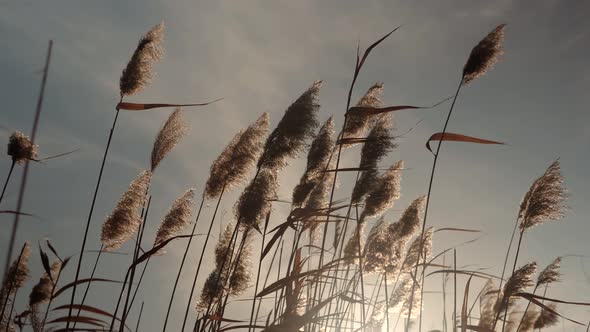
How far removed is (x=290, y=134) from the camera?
10.9 ft

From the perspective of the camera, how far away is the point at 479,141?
302 centimetres

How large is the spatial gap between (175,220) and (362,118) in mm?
1642

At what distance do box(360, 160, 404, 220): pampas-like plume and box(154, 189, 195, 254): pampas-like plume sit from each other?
1463 mm

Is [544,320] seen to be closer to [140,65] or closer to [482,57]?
[482,57]

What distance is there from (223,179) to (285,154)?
26.8 inches

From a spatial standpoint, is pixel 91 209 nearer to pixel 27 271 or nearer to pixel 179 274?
pixel 179 274

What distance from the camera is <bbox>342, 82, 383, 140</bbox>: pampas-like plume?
4.11m

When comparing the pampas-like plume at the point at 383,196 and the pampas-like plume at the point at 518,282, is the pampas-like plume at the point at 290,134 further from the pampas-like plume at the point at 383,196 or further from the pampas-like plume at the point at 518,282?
the pampas-like plume at the point at 518,282

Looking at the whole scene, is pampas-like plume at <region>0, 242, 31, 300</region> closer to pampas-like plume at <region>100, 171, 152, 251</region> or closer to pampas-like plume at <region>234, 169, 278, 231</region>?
pampas-like plume at <region>100, 171, 152, 251</region>

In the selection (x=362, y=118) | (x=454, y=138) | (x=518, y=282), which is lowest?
(x=518, y=282)

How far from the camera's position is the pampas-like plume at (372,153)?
12.8ft

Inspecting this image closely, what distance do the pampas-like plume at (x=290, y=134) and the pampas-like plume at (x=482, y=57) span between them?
1.19 meters

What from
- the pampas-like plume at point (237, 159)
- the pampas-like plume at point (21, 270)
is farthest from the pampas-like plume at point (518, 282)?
the pampas-like plume at point (21, 270)

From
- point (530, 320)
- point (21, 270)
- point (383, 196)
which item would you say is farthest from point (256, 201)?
point (530, 320)
